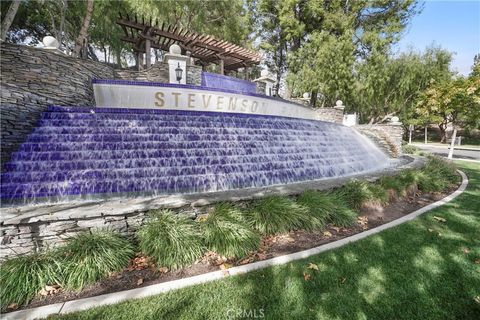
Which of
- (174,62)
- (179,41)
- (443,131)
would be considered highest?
(179,41)

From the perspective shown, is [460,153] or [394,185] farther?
[460,153]

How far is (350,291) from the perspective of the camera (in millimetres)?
2975

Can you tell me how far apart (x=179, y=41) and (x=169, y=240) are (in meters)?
14.9

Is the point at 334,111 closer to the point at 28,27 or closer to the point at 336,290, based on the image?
the point at 336,290

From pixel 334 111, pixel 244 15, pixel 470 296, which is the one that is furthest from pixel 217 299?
pixel 244 15

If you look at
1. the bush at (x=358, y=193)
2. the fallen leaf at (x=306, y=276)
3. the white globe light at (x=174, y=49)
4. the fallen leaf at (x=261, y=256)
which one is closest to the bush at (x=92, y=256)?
the fallen leaf at (x=261, y=256)

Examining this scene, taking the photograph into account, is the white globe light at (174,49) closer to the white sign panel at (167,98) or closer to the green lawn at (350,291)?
the white sign panel at (167,98)

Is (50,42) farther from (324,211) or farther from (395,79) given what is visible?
(395,79)

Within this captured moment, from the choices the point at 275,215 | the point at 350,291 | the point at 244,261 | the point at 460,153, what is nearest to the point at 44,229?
the point at 244,261

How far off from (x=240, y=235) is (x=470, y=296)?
3097 mm

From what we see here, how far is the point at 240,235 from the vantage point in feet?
12.7

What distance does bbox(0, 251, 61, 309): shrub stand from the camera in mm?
2762

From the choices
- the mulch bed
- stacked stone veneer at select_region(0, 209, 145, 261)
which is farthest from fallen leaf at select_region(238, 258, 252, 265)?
stacked stone veneer at select_region(0, 209, 145, 261)

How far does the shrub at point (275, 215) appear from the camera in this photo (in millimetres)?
4402
